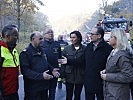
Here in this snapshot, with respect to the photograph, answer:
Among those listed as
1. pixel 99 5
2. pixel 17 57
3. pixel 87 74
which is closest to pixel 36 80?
pixel 17 57

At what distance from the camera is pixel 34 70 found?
18.6 ft

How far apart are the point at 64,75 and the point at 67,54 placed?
0.46 metres

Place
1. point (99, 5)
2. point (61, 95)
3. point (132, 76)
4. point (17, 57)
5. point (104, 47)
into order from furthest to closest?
1. point (99, 5)
2. point (61, 95)
3. point (104, 47)
4. point (17, 57)
5. point (132, 76)

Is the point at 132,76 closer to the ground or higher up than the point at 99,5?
closer to the ground

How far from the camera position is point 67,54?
6.68 m

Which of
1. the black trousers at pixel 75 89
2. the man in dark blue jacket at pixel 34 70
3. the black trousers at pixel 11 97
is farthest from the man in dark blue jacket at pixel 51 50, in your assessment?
the black trousers at pixel 11 97

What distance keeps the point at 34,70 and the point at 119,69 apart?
1582mm

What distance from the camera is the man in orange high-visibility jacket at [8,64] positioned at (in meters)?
4.87

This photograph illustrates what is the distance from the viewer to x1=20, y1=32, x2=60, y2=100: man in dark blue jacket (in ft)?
18.2

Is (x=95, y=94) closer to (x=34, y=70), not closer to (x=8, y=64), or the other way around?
(x=34, y=70)

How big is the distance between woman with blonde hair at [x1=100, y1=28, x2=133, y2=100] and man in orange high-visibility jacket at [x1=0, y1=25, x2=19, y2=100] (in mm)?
1479

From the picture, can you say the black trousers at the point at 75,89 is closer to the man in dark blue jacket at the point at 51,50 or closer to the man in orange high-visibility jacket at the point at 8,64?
the man in dark blue jacket at the point at 51,50

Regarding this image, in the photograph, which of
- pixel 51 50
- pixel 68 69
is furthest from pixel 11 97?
pixel 51 50

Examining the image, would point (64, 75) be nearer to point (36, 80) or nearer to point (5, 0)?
point (36, 80)
